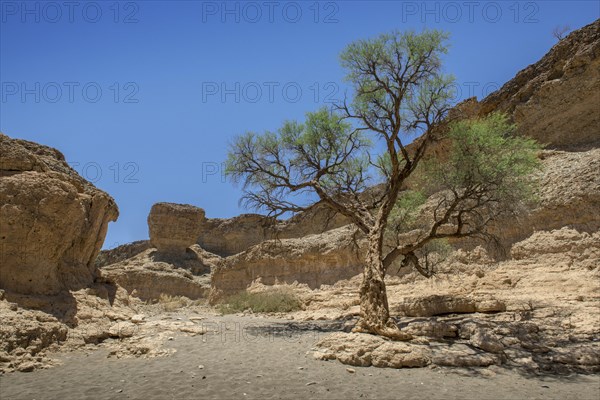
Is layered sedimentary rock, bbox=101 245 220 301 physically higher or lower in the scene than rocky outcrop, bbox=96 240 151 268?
lower

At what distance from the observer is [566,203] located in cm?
1525

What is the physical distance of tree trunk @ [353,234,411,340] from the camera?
9.37 m

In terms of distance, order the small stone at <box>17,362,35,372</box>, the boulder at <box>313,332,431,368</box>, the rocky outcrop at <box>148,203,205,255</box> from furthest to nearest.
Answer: the rocky outcrop at <box>148,203,205,255</box>
the boulder at <box>313,332,431,368</box>
the small stone at <box>17,362,35,372</box>

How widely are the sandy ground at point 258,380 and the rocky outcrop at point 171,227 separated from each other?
113ft

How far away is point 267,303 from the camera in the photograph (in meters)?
18.9

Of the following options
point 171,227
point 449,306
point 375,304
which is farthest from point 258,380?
point 171,227

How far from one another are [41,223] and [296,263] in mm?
15303

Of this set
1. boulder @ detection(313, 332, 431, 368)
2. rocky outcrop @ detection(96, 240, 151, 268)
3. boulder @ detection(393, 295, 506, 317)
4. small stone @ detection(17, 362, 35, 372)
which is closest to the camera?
small stone @ detection(17, 362, 35, 372)

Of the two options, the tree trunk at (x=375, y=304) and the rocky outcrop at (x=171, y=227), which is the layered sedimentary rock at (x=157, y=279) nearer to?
the rocky outcrop at (x=171, y=227)

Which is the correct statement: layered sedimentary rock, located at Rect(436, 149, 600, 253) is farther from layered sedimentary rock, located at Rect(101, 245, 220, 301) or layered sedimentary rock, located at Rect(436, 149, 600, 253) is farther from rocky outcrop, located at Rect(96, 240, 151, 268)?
rocky outcrop, located at Rect(96, 240, 151, 268)

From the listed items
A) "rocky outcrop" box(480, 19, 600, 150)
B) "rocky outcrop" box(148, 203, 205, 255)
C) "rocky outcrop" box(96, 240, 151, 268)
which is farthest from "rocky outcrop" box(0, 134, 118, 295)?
"rocky outcrop" box(96, 240, 151, 268)

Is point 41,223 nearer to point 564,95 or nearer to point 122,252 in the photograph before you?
point 564,95

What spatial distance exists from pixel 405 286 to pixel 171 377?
1294cm

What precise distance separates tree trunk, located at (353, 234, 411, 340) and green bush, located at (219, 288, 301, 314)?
893cm
